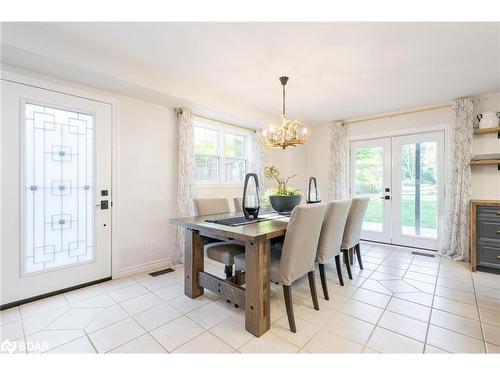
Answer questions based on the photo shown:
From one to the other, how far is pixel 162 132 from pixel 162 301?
220 cm

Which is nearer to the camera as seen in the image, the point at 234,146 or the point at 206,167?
the point at 206,167

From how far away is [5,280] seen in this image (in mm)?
2168

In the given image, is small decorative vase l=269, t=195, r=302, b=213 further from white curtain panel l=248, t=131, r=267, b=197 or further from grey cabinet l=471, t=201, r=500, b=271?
grey cabinet l=471, t=201, r=500, b=271

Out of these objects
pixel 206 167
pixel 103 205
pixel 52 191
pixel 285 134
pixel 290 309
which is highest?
pixel 285 134

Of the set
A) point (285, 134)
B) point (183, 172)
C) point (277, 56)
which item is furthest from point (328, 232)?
point (183, 172)

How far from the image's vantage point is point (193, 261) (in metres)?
2.34

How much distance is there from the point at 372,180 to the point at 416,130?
111cm

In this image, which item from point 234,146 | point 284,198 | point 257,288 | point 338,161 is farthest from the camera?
point 338,161

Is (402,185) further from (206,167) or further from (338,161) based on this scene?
(206,167)

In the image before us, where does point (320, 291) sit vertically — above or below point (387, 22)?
below

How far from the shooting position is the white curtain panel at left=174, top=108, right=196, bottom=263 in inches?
132

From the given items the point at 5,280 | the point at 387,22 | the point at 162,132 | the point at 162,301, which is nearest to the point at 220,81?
the point at 162,132

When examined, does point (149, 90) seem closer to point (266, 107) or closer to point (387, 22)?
point (266, 107)

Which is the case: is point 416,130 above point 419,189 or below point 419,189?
above
